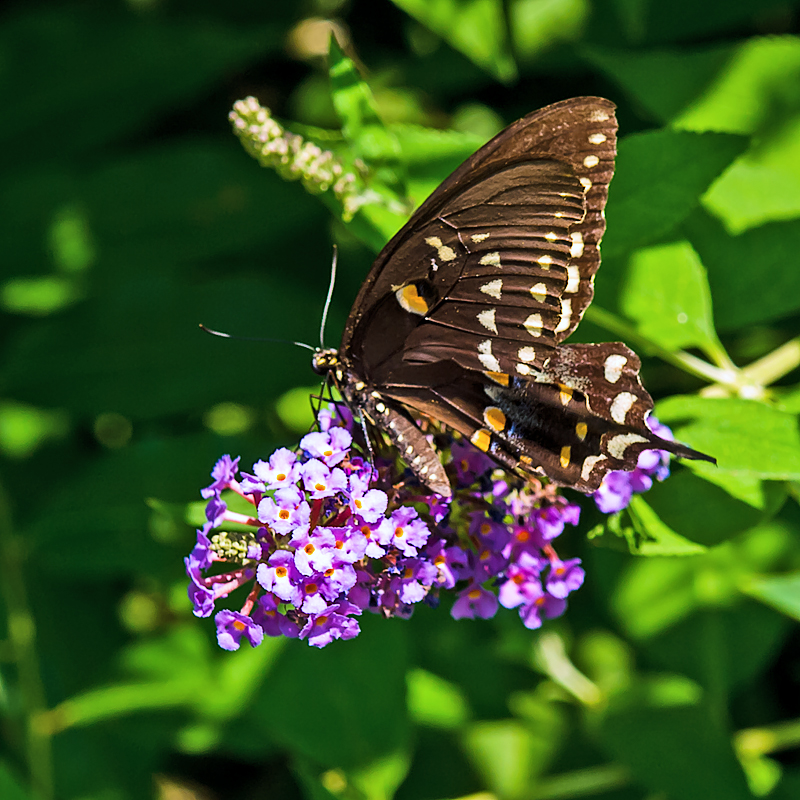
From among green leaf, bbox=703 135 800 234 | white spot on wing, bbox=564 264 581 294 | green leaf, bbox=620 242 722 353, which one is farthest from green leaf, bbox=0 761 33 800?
green leaf, bbox=703 135 800 234

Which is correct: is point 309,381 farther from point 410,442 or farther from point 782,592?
point 782,592

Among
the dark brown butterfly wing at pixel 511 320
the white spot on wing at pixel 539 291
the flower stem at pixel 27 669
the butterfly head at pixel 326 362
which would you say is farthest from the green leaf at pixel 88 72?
the white spot on wing at pixel 539 291

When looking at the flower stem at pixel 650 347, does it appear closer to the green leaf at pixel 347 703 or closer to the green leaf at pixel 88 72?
the green leaf at pixel 347 703

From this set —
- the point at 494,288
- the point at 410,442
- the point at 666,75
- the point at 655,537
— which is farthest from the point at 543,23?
the point at 655,537

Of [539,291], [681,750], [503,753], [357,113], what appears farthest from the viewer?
[503,753]

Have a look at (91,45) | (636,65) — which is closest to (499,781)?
(636,65)

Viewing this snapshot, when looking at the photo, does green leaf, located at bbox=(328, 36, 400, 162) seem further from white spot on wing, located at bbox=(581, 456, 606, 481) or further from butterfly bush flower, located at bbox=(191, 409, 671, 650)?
white spot on wing, located at bbox=(581, 456, 606, 481)

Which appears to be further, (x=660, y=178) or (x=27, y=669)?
(x=27, y=669)
